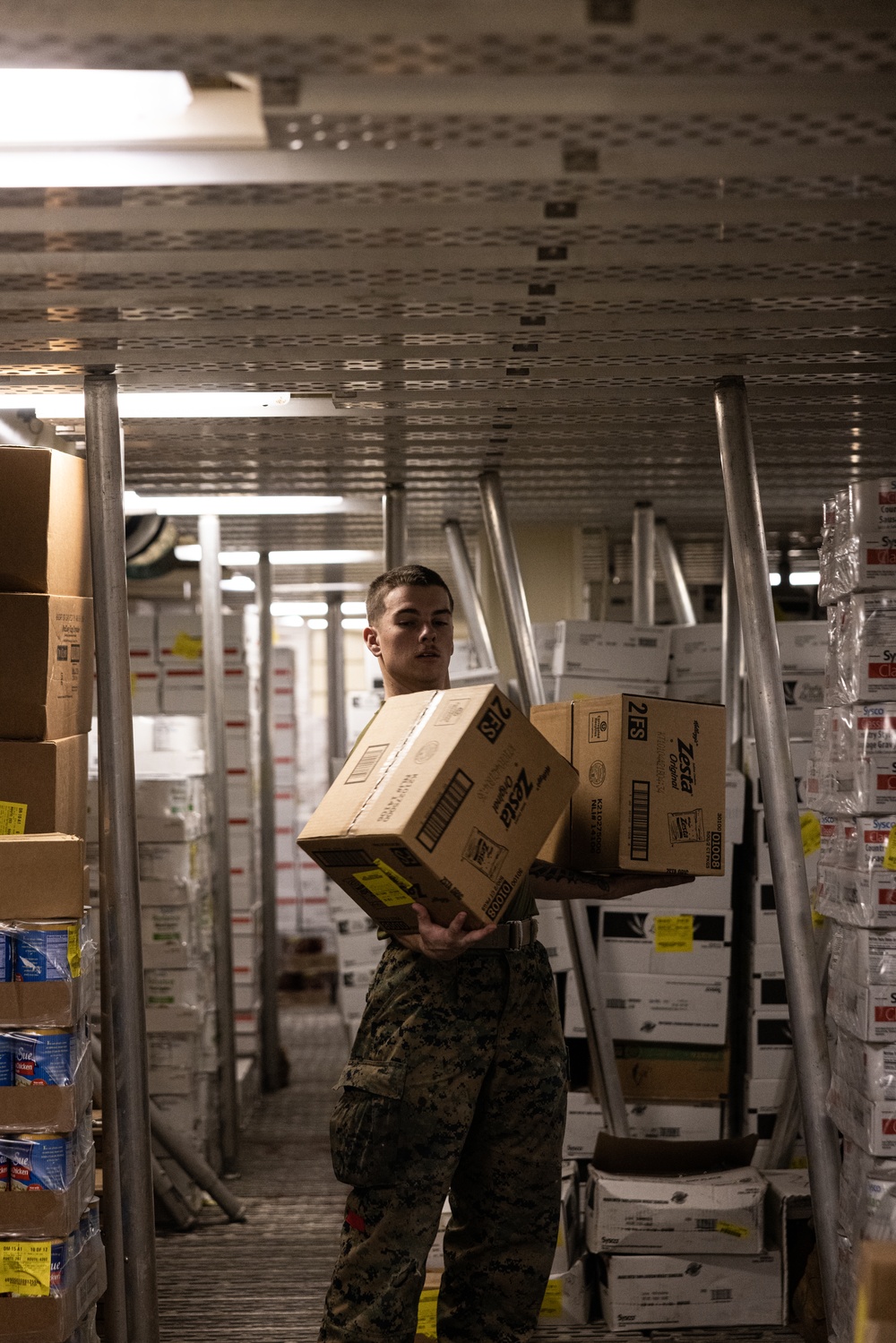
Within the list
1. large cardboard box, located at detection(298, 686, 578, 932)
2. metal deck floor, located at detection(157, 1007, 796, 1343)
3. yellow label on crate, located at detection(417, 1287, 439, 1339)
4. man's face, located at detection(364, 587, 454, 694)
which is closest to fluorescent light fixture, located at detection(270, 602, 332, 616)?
metal deck floor, located at detection(157, 1007, 796, 1343)

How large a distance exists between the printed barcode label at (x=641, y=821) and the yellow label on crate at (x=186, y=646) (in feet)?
12.9

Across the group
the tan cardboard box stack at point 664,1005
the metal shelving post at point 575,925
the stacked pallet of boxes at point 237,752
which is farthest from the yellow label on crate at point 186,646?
the tan cardboard box stack at point 664,1005

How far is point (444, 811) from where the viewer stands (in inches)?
91.4

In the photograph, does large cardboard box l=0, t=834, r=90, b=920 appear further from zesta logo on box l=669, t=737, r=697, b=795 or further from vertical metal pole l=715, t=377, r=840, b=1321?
vertical metal pole l=715, t=377, r=840, b=1321

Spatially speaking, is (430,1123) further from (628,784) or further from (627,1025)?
(627,1025)

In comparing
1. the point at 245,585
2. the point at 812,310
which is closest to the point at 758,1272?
the point at 812,310

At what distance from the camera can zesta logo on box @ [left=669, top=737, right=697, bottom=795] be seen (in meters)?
2.79

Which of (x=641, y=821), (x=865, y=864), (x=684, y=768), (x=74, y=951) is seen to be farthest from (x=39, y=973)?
(x=865, y=864)

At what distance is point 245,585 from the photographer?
930cm

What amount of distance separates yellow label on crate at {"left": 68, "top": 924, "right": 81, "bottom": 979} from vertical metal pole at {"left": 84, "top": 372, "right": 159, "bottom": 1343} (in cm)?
28

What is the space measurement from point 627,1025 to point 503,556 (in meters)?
1.70

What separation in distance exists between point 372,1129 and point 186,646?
13.4 feet

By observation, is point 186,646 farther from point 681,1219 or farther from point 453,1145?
point 453,1145

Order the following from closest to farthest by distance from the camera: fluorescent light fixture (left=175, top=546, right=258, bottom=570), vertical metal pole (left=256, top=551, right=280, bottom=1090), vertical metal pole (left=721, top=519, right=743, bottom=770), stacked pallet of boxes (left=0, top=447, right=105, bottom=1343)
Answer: stacked pallet of boxes (left=0, top=447, right=105, bottom=1343) → vertical metal pole (left=721, top=519, right=743, bottom=770) → vertical metal pole (left=256, top=551, right=280, bottom=1090) → fluorescent light fixture (left=175, top=546, right=258, bottom=570)
